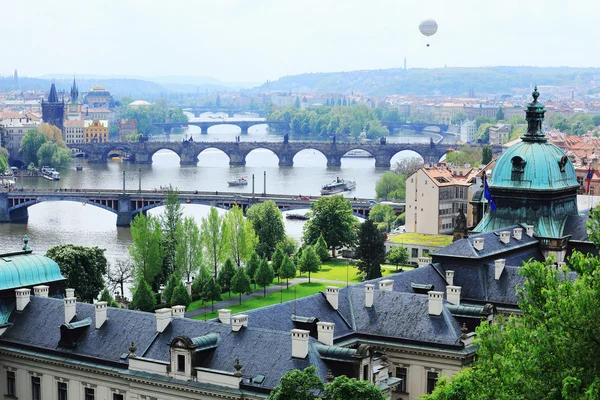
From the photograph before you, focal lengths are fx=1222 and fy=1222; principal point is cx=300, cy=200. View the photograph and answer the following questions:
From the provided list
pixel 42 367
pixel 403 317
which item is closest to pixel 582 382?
pixel 403 317

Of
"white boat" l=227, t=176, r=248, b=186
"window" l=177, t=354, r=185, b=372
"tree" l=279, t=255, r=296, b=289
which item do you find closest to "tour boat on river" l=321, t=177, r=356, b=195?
"white boat" l=227, t=176, r=248, b=186

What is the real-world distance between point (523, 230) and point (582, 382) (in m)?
33.3

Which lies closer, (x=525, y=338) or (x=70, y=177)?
(x=525, y=338)

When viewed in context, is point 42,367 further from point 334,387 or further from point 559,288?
point 559,288

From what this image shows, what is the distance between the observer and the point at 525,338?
29.7 m

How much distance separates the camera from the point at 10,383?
1788 inches

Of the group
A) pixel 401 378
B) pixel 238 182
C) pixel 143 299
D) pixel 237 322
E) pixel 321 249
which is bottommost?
pixel 238 182

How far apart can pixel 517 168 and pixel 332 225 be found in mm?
34450

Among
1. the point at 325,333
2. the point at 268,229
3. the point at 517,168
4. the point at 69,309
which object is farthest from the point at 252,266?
the point at 325,333

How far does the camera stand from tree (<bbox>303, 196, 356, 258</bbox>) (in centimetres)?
9562

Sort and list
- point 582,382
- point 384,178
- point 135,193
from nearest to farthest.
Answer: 1. point 582,382
2. point 135,193
3. point 384,178

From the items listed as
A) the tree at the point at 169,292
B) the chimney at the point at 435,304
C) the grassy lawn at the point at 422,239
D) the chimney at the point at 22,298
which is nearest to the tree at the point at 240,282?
the tree at the point at 169,292

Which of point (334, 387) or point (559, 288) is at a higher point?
point (559, 288)

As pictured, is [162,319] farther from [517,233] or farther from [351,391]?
[517,233]
